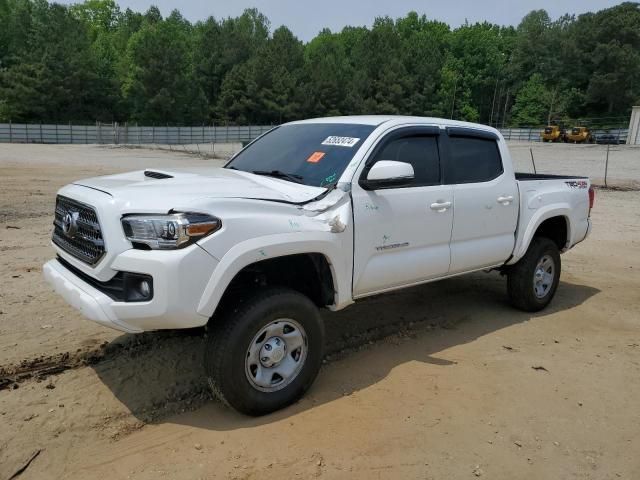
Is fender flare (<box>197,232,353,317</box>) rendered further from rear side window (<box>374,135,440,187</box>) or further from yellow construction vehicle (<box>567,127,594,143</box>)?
yellow construction vehicle (<box>567,127,594,143</box>)

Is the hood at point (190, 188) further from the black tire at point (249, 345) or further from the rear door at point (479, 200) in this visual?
the rear door at point (479, 200)

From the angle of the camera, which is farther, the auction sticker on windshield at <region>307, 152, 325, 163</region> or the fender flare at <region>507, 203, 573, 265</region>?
the fender flare at <region>507, 203, 573, 265</region>

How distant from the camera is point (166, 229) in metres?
3.19

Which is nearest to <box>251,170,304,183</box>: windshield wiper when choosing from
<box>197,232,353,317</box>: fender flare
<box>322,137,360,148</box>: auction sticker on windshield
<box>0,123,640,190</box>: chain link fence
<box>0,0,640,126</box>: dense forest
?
<box>322,137,360,148</box>: auction sticker on windshield

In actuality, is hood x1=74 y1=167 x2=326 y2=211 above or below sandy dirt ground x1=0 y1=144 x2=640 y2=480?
above

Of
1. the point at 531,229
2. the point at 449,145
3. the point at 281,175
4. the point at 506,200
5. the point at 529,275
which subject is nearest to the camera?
the point at 281,175

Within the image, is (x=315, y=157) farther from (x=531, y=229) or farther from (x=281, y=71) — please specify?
(x=281, y=71)

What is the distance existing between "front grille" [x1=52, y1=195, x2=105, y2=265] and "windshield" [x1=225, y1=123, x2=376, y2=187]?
140 centimetres

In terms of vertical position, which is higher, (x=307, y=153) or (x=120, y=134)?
(x=307, y=153)

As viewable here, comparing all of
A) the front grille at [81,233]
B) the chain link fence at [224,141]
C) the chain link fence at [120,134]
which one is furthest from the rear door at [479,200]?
the chain link fence at [120,134]

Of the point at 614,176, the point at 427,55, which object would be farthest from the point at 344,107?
the point at 614,176

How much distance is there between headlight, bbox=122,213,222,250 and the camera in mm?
3189

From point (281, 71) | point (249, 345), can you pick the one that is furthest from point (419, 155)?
point (281, 71)

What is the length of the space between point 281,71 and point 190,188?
247 ft
